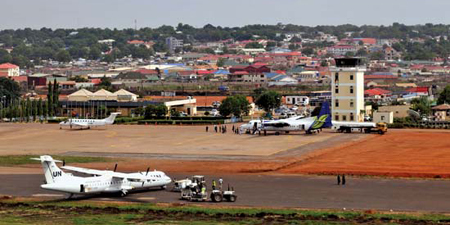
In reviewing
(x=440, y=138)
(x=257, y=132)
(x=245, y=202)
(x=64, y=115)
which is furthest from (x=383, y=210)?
(x=64, y=115)

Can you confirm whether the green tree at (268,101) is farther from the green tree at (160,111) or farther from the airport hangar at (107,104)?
the green tree at (160,111)

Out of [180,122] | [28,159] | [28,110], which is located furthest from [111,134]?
[28,110]

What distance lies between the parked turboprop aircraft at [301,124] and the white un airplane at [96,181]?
51.4 meters

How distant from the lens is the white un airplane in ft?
A: 209

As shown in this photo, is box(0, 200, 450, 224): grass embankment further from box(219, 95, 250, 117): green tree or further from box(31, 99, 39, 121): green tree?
box(219, 95, 250, 117): green tree

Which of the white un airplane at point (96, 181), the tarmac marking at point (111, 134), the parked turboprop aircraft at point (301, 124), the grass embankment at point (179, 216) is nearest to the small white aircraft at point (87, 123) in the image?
the tarmac marking at point (111, 134)

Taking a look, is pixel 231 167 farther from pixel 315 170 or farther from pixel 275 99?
pixel 275 99

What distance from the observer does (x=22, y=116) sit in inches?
6378

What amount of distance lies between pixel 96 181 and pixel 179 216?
9211mm

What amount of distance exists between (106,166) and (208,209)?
83.1ft

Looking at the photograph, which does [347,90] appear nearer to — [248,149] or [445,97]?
[248,149]

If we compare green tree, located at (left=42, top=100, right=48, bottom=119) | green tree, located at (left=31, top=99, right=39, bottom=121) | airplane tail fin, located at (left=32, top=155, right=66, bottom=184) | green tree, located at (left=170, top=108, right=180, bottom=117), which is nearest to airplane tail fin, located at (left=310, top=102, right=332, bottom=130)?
green tree, located at (left=170, top=108, right=180, bottom=117)

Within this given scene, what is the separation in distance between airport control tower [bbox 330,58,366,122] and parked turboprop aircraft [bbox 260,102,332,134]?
48.1 ft

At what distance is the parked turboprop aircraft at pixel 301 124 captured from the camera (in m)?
119
